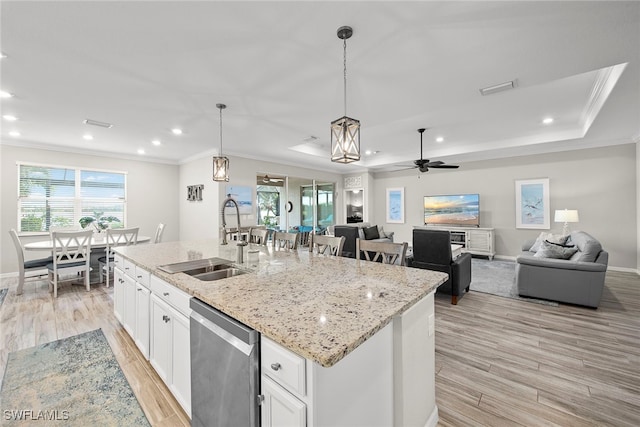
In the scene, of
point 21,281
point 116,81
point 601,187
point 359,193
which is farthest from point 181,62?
point 601,187

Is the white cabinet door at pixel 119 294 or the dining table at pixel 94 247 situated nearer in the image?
the white cabinet door at pixel 119 294

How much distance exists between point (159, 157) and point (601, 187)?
9799mm

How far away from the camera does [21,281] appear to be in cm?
405

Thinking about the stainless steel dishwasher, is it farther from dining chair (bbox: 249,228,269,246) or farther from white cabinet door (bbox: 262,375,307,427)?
dining chair (bbox: 249,228,269,246)

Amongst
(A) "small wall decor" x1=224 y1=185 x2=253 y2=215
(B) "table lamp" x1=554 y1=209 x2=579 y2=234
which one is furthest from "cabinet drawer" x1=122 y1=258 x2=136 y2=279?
(B) "table lamp" x1=554 y1=209 x2=579 y2=234

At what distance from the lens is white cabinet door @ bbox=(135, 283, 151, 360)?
214 cm

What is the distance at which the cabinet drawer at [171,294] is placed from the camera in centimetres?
158

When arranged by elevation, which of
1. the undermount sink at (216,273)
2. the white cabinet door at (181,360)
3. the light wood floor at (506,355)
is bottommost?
the light wood floor at (506,355)

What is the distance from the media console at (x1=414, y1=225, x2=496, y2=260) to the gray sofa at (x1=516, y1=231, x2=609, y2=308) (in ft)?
7.97

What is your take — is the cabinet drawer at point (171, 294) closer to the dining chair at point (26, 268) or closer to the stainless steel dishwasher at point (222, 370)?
the stainless steel dishwasher at point (222, 370)

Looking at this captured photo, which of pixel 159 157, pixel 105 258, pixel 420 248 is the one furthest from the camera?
pixel 159 157

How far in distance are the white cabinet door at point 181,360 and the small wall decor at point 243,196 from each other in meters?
4.36

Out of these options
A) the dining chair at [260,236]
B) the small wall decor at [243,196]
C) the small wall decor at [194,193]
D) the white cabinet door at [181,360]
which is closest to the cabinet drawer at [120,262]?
the dining chair at [260,236]

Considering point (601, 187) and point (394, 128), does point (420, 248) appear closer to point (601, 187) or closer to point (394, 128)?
point (394, 128)
